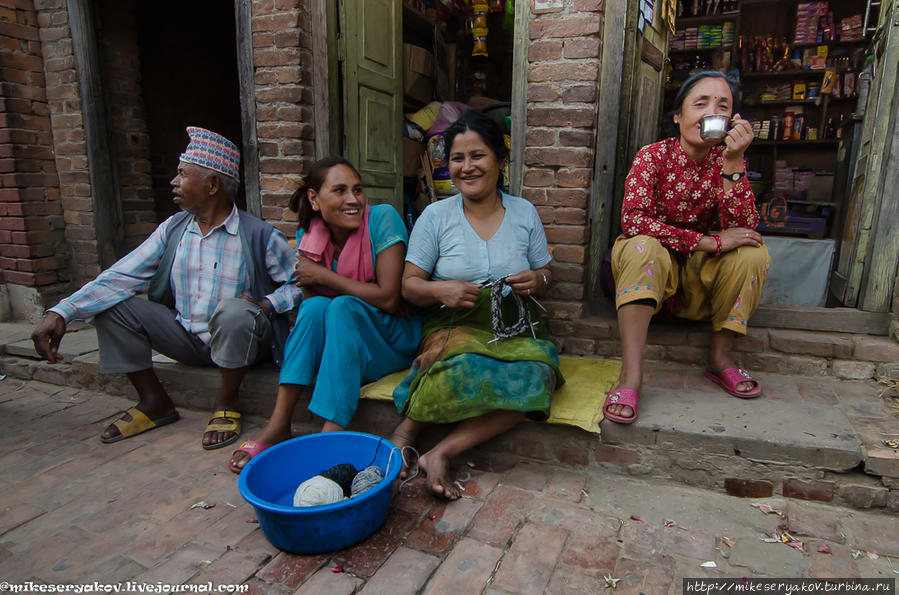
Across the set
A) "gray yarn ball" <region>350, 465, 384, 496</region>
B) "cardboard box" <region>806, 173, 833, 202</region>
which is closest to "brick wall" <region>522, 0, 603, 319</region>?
"gray yarn ball" <region>350, 465, 384, 496</region>

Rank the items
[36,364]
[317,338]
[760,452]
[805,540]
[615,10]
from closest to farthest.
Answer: [805,540], [760,452], [317,338], [615,10], [36,364]

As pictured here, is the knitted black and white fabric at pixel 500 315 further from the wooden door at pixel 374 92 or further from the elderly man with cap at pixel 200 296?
the wooden door at pixel 374 92

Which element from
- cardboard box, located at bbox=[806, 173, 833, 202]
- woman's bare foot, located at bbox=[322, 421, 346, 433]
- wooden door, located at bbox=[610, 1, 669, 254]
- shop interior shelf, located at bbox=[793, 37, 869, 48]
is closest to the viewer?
woman's bare foot, located at bbox=[322, 421, 346, 433]

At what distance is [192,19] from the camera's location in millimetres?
5672

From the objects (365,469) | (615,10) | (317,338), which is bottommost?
(365,469)

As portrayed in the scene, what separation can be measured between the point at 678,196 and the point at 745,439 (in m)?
1.10

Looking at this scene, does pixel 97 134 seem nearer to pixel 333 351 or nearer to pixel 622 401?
pixel 333 351

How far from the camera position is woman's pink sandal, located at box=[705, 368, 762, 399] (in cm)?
235

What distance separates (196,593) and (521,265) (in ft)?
5.52

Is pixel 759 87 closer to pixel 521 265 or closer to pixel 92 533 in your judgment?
pixel 521 265

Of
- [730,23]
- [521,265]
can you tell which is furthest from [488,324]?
[730,23]

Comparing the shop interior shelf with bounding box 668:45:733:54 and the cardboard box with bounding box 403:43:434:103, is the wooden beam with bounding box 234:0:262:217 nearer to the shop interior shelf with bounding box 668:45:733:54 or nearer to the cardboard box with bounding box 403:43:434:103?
the cardboard box with bounding box 403:43:434:103

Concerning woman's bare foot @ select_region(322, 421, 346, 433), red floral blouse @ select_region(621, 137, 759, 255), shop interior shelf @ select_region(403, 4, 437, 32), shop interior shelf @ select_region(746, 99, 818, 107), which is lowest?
woman's bare foot @ select_region(322, 421, 346, 433)

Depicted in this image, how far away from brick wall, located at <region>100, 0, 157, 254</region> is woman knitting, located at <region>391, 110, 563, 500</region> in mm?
3046
